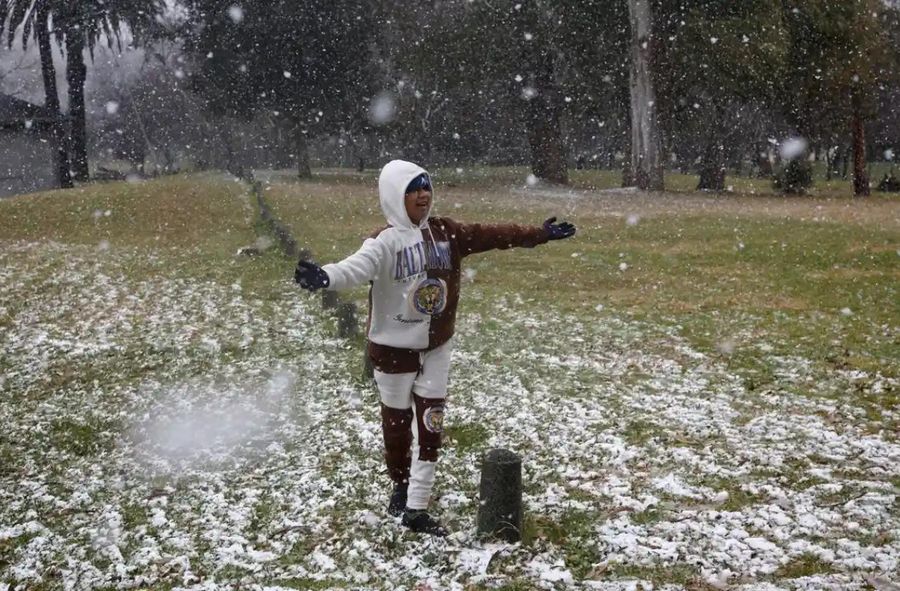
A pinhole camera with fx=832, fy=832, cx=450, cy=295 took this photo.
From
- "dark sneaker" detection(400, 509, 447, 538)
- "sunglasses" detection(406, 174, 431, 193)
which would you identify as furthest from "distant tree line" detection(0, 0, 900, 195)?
"dark sneaker" detection(400, 509, 447, 538)

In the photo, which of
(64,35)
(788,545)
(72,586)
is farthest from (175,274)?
(64,35)

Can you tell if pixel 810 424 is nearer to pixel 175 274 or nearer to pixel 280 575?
pixel 280 575

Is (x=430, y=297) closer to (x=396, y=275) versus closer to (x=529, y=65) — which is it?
(x=396, y=275)

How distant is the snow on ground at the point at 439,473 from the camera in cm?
476

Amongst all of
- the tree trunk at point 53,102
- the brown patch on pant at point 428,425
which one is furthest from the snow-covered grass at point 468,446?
the tree trunk at point 53,102

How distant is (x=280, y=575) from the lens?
15.4 ft

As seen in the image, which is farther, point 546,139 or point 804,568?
point 546,139

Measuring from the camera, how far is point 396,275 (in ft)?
16.2

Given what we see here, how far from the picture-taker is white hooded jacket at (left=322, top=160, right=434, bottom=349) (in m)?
4.91

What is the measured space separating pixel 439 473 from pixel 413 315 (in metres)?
1.70

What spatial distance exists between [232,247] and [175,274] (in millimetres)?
3151

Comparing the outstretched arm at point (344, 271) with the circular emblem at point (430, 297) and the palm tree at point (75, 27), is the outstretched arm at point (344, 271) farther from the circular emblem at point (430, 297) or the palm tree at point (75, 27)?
the palm tree at point (75, 27)

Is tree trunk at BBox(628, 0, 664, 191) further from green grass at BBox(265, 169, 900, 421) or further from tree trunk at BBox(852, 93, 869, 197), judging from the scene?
tree trunk at BBox(852, 93, 869, 197)

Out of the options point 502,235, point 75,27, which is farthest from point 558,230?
point 75,27
